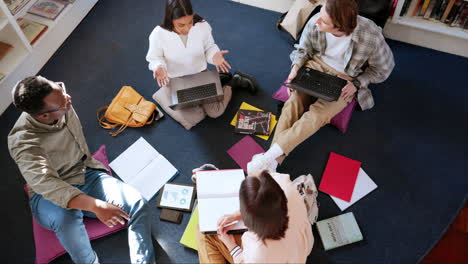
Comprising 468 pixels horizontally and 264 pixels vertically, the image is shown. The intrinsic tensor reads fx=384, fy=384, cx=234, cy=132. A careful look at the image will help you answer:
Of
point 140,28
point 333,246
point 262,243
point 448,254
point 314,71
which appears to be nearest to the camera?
point 262,243

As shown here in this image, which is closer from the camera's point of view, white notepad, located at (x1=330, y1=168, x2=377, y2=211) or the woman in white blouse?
the woman in white blouse

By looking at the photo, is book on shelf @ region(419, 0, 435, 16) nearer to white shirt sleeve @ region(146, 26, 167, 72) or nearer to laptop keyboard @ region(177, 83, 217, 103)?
laptop keyboard @ region(177, 83, 217, 103)

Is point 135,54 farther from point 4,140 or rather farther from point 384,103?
point 384,103

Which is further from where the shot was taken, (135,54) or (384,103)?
(135,54)

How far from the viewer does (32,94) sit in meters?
1.86

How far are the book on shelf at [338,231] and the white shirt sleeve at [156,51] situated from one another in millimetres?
1390

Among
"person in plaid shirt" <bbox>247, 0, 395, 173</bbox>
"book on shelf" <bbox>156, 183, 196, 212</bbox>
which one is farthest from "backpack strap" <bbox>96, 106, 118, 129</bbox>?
"person in plaid shirt" <bbox>247, 0, 395, 173</bbox>

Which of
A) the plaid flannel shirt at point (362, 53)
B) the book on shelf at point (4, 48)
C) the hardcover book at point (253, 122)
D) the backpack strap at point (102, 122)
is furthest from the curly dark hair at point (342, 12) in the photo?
the book on shelf at point (4, 48)

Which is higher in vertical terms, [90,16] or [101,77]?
[90,16]

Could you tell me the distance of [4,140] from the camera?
2.74 meters

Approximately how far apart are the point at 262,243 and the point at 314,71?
1325mm

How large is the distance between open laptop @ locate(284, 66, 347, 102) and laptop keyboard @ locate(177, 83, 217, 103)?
493 millimetres

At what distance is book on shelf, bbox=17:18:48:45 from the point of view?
117 inches

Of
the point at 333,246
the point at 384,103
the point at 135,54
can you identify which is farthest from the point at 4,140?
the point at 384,103
